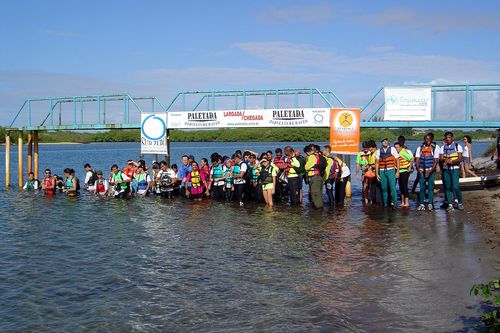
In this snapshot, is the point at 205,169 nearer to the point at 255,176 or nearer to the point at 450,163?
the point at 255,176

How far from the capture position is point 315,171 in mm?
15750

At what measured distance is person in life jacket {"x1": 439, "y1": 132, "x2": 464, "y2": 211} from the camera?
13555 mm

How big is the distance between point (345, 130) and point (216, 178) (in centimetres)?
461

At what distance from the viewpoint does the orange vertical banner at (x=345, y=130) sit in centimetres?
1812

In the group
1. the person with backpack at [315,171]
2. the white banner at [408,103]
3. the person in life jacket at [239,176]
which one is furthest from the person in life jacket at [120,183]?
the white banner at [408,103]

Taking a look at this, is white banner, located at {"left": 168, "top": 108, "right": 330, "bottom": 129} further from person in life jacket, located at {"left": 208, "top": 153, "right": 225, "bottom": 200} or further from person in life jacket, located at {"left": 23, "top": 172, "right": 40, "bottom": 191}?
person in life jacket, located at {"left": 23, "top": 172, "right": 40, "bottom": 191}

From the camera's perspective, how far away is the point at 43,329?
6.59m

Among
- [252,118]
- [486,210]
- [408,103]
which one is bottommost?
[486,210]

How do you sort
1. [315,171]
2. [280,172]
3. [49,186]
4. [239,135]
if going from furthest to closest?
[239,135]
[49,186]
[280,172]
[315,171]

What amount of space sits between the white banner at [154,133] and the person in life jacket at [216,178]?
135 inches

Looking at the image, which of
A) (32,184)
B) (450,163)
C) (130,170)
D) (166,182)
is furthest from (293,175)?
(32,184)

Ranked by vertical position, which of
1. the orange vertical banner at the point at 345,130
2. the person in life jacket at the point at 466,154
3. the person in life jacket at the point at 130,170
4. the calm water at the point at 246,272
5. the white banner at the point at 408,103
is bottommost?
the calm water at the point at 246,272

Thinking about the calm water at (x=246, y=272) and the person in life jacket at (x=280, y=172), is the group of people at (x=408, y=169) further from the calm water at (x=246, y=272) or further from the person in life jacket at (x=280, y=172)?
the person in life jacket at (x=280, y=172)

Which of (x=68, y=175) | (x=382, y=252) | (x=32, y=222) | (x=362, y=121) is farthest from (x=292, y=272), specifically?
(x=68, y=175)
